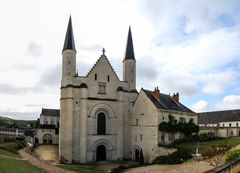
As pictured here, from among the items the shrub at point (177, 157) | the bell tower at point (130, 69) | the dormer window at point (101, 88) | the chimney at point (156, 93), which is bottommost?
the shrub at point (177, 157)

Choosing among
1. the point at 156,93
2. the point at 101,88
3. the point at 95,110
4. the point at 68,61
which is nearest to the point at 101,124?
the point at 95,110

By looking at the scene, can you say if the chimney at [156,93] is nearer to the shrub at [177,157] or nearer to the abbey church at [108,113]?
the abbey church at [108,113]

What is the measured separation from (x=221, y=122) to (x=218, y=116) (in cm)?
334

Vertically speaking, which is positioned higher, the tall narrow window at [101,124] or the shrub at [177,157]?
the tall narrow window at [101,124]

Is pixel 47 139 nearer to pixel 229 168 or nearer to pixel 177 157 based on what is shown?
pixel 177 157

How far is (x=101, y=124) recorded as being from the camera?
1868 inches

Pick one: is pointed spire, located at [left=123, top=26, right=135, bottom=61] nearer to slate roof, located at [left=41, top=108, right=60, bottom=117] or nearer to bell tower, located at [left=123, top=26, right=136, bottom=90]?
bell tower, located at [left=123, top=26, right=136, bottom=90]

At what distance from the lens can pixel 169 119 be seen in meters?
44.0

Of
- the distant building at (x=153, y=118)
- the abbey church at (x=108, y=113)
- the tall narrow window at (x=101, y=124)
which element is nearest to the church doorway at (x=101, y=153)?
the abbey church at (x=108, y=113)

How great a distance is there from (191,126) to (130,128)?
1008 centimetres

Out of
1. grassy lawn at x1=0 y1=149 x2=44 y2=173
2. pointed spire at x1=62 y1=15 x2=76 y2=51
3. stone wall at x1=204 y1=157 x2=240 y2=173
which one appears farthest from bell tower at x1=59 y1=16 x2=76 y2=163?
stone wall at x1=204 y1=157 x2=240 y2=173

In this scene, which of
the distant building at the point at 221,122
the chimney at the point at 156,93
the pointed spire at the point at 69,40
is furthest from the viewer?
the distant building at the point at 221,122

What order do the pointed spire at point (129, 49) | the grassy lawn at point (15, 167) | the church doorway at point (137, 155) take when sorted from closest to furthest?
the grassy lawn at point (15, 167) < the church doorway at point (137, 155) < the pointed spire at point (129, 49)

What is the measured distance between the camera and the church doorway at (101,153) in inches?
1844
